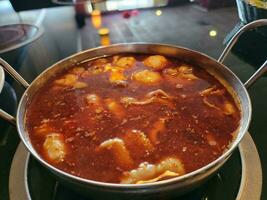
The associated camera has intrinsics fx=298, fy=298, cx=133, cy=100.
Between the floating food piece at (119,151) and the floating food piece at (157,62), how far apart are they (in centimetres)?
61

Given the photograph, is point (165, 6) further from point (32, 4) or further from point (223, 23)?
point (32, 4)

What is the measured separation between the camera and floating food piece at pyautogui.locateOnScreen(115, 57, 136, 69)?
176cm

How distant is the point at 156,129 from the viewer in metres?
1.33

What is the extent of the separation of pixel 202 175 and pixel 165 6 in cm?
215

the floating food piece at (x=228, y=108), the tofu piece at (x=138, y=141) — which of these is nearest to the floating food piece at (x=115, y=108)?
the tofu piece at (x=138, y=141)

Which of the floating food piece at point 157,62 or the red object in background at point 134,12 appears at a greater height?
the floating food piece at point 157,62

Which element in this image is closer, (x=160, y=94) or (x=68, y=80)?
(x=160, y=94)

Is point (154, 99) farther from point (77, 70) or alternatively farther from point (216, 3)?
point (216, 3)

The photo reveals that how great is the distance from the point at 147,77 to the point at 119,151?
550mm

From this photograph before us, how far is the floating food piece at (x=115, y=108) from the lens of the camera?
1423mm

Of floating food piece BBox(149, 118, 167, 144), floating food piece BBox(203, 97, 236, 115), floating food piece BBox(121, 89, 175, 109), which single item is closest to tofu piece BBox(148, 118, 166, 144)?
floating food piece BBox(149, 118, 167, 144)

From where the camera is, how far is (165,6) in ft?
9.32

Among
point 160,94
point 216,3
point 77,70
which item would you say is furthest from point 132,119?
point 216,3

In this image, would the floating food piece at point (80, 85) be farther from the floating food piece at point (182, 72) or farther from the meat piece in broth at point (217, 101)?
the meat piece in broth at point (217, 101)
